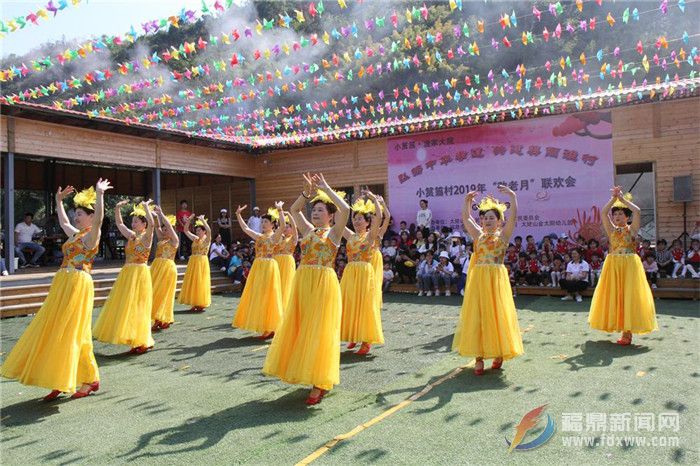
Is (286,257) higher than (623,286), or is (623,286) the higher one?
(286,257)

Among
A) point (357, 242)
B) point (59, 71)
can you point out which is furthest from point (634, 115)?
point (59, 71)

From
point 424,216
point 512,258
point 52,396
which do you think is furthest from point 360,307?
point 424,216

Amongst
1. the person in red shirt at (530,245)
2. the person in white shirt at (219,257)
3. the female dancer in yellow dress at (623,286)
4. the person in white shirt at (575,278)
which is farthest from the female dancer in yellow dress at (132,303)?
the person in red shirt at (530,245)

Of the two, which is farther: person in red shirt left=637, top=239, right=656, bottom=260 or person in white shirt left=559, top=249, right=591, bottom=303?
person in red shirt left=637, top=239, right=656, bottom=260

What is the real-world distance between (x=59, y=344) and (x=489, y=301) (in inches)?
152

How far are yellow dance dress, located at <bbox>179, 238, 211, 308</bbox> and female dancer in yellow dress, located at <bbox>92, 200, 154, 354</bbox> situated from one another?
3.18m

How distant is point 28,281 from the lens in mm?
10750

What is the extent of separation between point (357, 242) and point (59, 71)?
27.4 metres

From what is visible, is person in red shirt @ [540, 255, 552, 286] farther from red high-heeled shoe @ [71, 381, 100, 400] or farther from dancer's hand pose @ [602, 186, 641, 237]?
red high-heeled shoe @ [71, 381, 100, 400]

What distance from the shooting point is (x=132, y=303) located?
21.7 feet

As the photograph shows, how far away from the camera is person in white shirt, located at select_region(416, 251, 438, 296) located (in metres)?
12.2

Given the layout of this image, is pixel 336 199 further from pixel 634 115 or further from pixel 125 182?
pixel 125 182

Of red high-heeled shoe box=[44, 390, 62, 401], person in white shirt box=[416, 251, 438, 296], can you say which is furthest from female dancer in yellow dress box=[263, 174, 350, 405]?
person in white shirt box=[416, 251, 438, 296]

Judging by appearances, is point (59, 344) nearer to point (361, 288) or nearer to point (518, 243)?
point (361, 288)
